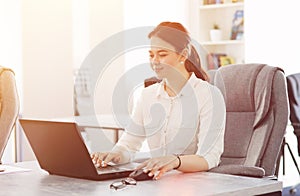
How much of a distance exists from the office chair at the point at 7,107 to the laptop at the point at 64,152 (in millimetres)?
685

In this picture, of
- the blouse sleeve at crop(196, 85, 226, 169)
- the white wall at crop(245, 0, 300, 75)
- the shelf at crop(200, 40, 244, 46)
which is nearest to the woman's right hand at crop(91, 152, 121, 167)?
the blouse sleeve at crop(196, 85, 226, 169)

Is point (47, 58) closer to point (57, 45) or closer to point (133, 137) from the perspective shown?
point (57, 45)

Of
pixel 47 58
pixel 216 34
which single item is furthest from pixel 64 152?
pixel 216 34

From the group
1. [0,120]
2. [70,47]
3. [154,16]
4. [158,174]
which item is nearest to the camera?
[158,174]

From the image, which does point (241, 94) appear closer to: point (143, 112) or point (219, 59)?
point (143, 112)

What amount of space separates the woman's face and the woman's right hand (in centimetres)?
38

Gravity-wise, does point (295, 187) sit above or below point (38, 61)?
below

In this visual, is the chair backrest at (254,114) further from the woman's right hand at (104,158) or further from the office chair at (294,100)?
the office chair at (294,100)

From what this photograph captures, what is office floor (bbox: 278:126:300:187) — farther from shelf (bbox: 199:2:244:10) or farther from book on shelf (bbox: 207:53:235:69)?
shelf (bbox: 199:2:244:10)

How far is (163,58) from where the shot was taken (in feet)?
8.02

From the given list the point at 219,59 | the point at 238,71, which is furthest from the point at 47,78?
the point at 238,71

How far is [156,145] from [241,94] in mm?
576

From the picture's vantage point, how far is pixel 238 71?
2.99m

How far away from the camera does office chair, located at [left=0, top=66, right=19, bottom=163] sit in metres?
2.79
